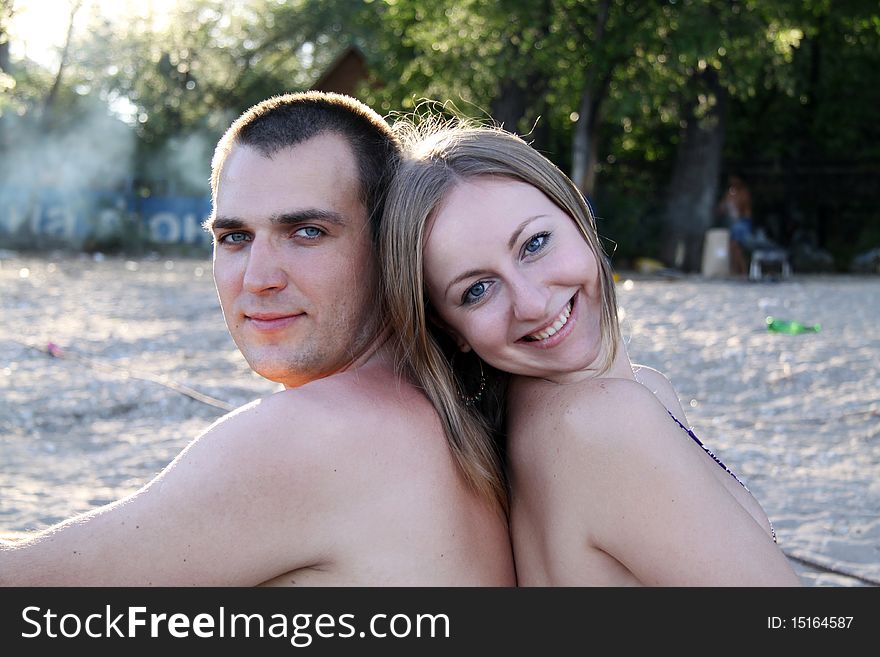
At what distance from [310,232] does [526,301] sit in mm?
466

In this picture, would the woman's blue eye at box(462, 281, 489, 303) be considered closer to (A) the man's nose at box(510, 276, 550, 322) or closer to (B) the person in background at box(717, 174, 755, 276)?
(A) the man's nose at box(510, 276, 550, 322)

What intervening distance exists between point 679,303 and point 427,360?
493 inches

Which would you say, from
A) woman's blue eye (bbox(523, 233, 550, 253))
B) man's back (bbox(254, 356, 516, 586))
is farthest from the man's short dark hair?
man's back (bbox(254, 356, 516, 586))

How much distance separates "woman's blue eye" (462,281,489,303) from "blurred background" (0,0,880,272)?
38.8ft

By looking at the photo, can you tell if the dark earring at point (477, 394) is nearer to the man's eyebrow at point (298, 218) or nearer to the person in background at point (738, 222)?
the man's eyebrow at point (298, 218)

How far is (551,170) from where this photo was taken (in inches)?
97.6

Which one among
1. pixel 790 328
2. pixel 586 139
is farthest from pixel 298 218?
pixel 586 139

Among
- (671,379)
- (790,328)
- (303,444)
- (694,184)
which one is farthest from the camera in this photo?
(694,184)

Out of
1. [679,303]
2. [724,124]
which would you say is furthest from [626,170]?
[679,303]

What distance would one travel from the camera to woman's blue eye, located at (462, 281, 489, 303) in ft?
7.72

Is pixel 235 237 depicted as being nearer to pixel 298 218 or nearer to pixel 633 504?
pixel 298 218

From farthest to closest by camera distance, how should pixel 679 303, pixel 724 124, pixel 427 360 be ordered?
pixel 724 124 < pixel 679 303 < pixel 427 360

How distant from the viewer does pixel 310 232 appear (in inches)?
93.1
